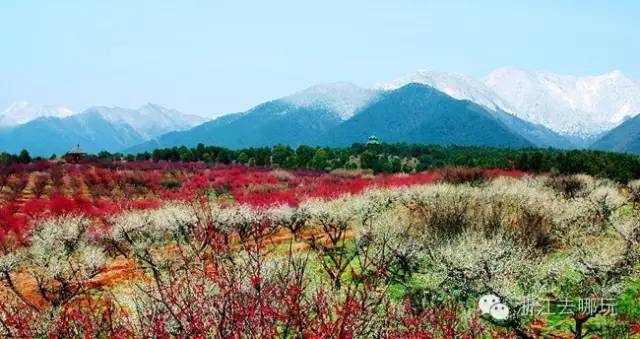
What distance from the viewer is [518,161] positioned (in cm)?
8719

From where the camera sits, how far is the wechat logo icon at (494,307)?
13.6 meters

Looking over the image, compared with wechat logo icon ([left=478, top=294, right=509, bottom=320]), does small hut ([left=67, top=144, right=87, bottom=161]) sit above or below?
above

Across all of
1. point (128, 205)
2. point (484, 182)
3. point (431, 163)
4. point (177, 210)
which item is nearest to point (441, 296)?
point (177, 210)

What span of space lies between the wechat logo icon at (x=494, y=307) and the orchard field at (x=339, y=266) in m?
0.08

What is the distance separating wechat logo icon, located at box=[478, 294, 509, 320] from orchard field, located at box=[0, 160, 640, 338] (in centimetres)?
8

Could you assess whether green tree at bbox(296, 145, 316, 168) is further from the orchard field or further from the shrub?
the shrub

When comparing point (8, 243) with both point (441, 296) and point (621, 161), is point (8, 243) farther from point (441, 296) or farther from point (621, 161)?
point (621, 161)

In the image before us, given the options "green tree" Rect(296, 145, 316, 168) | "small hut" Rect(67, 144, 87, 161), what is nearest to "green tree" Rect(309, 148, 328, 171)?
"green tree" Rect(296, 145, 316, 168)

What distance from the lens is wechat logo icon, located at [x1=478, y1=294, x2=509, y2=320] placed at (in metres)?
13.6

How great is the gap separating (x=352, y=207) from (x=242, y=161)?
8057cm

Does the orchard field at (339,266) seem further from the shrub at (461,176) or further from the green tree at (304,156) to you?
the green tree at (304,156)

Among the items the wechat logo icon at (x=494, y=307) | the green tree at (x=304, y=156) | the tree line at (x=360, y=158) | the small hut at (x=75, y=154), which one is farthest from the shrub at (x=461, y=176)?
the small hut at (x=75, y=154)

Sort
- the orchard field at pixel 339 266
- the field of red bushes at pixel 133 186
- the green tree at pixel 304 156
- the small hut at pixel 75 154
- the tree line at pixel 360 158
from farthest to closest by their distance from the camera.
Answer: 1. the green tree at pixel 304 156
2. the small hut at pixel 75 154
3. the tree line at pixel 360 158
4. the field of red bushes at pixel 133 186
5. the orchard field at pixel 339 266

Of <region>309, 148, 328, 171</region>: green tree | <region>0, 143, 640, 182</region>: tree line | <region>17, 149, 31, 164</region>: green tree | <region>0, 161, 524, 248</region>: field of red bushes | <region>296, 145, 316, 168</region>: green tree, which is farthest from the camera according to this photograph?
<region>296, 145, 316, 168</region>: green tree
